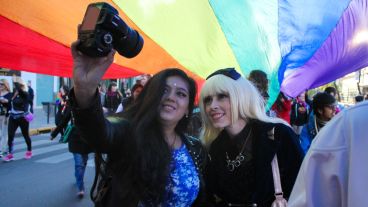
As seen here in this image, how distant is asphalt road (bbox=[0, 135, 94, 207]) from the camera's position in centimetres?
487

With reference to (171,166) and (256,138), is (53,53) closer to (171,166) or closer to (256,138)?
(171,166)

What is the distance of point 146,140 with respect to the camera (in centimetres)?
185

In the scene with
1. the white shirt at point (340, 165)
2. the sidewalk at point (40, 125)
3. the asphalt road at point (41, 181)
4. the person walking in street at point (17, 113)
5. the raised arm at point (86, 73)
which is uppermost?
the raised arm at point (86, 73)

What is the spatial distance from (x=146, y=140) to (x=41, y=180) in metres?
4.93

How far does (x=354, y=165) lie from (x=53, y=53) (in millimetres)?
2353

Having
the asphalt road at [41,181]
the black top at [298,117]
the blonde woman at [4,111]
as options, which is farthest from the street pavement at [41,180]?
the black top at [298,117]

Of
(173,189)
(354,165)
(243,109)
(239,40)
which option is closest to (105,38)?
(354,165)

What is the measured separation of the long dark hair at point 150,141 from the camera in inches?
68.0

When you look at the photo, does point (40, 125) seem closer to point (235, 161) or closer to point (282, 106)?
point (282, 106)

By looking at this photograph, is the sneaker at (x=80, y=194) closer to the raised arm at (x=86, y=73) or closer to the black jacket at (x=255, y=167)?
the black jacket at (x=255, y=167)

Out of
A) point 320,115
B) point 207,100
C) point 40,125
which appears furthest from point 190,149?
point 40,125

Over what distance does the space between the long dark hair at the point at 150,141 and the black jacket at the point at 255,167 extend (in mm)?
479

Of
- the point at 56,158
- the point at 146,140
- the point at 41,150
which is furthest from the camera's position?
the point at 41,150

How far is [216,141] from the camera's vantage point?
2385 mm
